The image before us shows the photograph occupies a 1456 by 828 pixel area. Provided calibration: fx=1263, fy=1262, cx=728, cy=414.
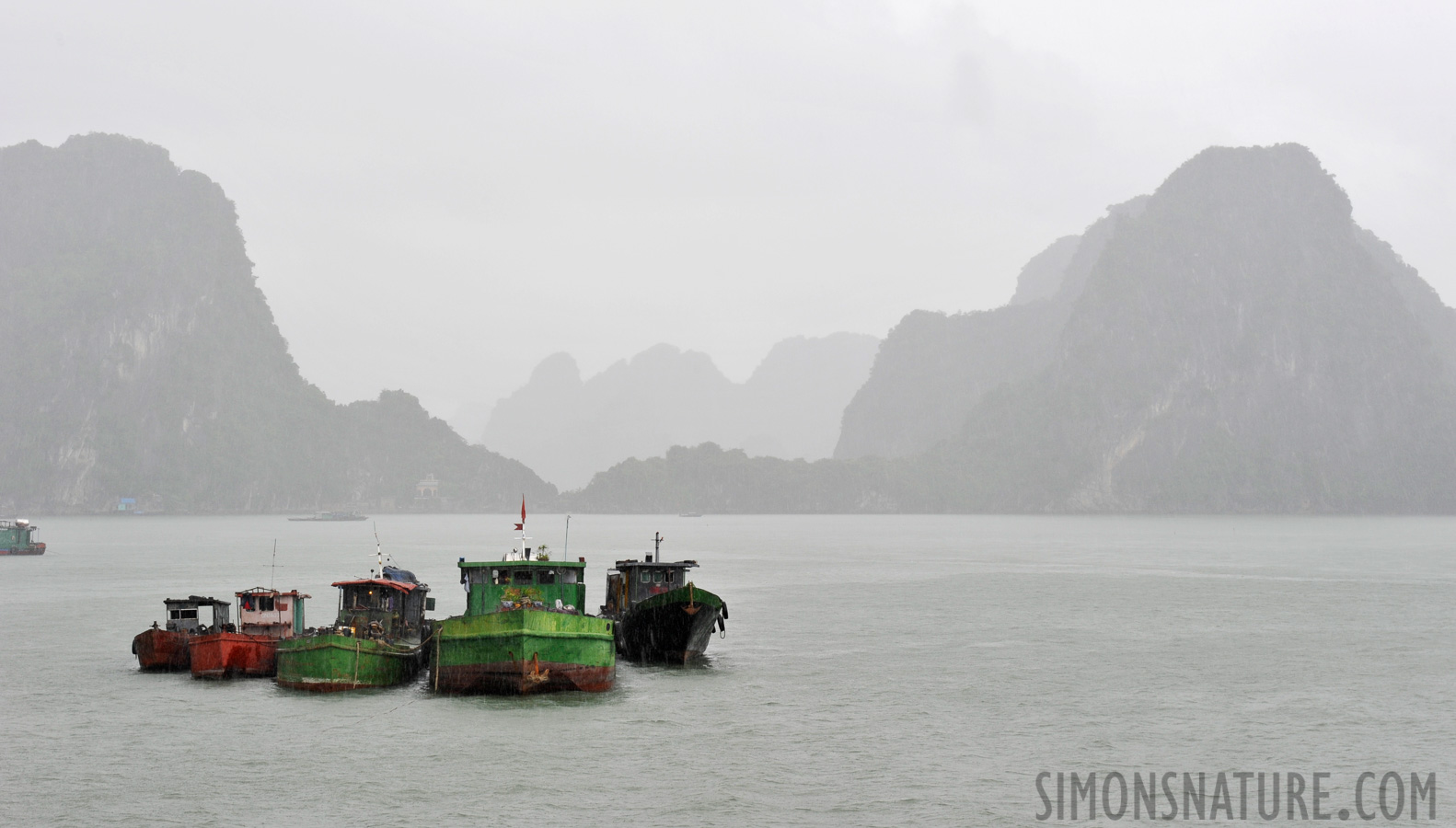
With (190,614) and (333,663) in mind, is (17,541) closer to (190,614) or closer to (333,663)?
(190,614)

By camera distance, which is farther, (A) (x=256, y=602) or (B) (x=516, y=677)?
(A) (x=256, y=602)

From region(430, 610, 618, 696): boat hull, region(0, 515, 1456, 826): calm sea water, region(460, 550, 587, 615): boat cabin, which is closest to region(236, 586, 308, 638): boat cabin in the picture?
region(0, 515, 1456, 826): calm sea water

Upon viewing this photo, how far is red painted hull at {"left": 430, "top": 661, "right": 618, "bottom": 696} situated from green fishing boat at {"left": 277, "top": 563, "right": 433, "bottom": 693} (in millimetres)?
2256

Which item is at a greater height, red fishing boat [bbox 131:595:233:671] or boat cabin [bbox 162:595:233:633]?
boat cabin [bbox 162:595:233:633]

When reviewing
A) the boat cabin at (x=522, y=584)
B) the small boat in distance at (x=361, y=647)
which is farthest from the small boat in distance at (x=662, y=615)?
the small boat in distance at (x=361, y=647)

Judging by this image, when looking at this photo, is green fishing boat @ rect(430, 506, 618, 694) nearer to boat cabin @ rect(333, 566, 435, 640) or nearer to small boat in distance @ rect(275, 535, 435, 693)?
small boat in distance @ rect(275, 535, 435, 693)

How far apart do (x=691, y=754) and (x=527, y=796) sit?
616cm

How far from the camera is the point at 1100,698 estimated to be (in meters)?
45.9

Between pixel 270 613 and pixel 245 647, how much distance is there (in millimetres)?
2464

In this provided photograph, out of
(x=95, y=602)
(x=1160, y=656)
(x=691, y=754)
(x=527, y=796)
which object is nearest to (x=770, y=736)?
(x=691, y=754)

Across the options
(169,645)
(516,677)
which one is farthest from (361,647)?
(169,645)

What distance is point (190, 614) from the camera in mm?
53312

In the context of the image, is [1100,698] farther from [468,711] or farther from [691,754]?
[468,711]

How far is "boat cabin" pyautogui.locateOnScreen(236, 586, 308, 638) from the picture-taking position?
1953 inches
